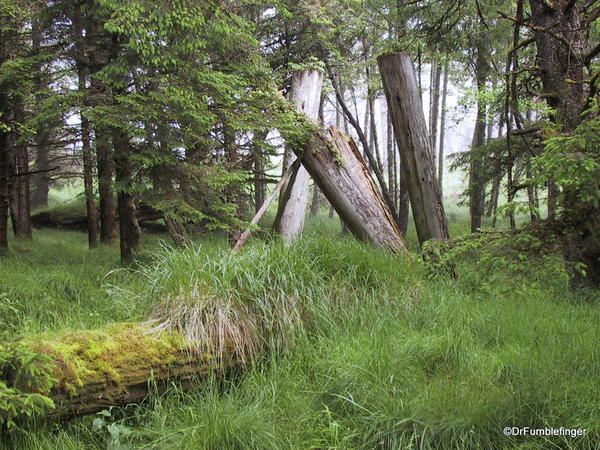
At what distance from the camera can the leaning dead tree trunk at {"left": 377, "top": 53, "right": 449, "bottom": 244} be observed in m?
5.95

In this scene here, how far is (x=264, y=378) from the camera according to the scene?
135 inches

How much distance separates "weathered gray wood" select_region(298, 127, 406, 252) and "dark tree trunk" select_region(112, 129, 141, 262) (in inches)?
99.6

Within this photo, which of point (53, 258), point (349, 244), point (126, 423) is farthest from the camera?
point (53, 258)

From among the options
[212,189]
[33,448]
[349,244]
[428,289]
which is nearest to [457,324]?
[428,289]

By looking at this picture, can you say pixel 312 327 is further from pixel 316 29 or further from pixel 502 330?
pixel 316 29

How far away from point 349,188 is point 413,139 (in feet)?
3.62

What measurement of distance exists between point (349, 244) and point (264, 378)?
2.06 meters

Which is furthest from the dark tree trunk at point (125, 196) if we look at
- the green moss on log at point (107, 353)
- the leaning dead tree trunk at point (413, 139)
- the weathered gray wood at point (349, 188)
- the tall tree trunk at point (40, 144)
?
the leaning dead tree trunk at point (413, 139)

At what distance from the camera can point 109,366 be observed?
3096 millimetres

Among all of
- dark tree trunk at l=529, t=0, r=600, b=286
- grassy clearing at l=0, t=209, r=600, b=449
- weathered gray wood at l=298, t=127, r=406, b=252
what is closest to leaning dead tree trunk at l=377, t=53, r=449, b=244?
weathered gray wood at l=298, t=127, r=406, b=252

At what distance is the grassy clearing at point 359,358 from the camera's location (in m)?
2.61

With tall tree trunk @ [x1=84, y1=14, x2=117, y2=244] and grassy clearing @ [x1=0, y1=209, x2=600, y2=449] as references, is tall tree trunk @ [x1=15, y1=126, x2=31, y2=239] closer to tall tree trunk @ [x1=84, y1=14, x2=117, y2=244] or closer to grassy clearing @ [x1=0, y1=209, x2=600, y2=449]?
tall tree trunk @ [x1=84, y1=14, x2=117, y2=244]

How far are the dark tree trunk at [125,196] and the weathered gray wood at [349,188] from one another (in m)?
2.53

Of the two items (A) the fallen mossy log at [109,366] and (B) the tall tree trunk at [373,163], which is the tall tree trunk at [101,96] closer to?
(A) the fallen mossy log at [109,366]
